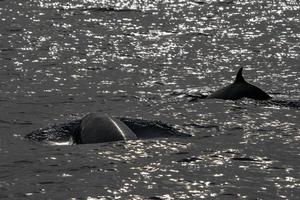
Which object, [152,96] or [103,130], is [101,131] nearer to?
[103,130]

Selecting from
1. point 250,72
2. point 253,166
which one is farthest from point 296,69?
point 253,166

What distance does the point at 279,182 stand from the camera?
12.0 metres

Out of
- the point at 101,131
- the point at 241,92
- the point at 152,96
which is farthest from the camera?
the point at 152,96

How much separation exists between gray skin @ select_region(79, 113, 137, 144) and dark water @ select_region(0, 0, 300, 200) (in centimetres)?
25

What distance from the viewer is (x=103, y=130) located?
14375mm

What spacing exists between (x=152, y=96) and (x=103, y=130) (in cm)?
443

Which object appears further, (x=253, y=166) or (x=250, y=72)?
(x=250, y=72)

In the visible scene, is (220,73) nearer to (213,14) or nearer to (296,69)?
(296,69)

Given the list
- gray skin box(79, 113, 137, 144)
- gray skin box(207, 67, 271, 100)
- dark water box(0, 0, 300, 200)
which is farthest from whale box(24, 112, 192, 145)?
gray skin box(207, 67, 271, 100)

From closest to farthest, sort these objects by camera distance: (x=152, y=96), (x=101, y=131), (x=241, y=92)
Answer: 1. (x=101, y=131)
2. (x=241, y=92)
3. (x=152, y=96)

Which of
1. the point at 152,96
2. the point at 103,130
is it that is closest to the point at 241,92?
the point at 152,96

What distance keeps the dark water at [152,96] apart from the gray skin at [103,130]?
0.25 metres

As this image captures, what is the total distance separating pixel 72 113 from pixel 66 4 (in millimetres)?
20486

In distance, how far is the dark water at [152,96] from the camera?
1210 cm
